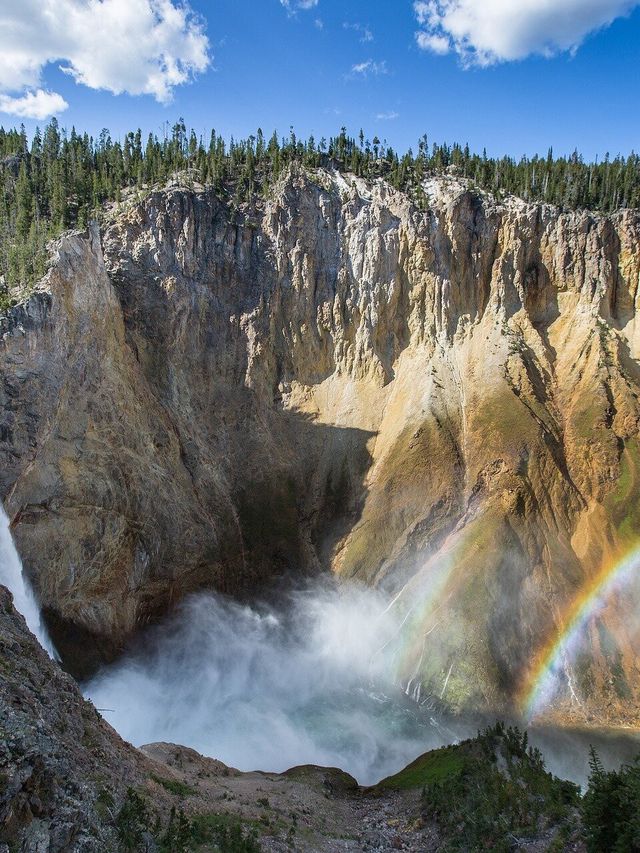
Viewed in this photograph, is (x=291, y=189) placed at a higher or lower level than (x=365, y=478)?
higher

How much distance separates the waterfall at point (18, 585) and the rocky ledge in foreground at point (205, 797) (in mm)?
11243

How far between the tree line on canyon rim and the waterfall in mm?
28985

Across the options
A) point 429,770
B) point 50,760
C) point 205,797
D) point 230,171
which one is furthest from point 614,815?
point 230,171

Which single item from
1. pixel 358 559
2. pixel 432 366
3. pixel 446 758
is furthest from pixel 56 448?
pixel 432 366

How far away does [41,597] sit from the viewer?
1336 inches

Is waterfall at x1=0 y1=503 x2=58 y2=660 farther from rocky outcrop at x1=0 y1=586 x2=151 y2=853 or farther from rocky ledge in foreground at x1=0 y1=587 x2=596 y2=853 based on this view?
rocky outcrop at x1=0 y1=586 x2=151 y2=853

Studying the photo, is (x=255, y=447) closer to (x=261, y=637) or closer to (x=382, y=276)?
(x=261, y=637)

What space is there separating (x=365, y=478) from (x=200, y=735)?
2534 cm

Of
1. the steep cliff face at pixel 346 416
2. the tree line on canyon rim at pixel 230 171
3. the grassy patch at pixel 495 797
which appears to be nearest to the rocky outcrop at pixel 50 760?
the grassy patch at pixel 495 797

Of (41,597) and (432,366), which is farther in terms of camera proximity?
(432,366)

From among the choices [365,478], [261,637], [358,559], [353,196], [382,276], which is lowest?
[261,637]

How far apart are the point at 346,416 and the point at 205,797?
3815cm

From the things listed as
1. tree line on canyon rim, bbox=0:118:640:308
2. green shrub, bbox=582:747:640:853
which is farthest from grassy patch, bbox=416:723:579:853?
tree line on canyon rim, bbox=0:118:640:308

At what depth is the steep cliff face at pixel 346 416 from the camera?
37438mm
